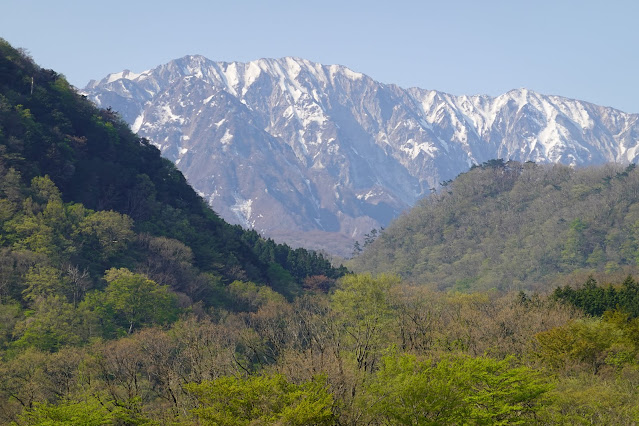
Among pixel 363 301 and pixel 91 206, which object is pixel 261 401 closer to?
pixel 363 301

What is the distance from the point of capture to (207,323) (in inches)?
3182

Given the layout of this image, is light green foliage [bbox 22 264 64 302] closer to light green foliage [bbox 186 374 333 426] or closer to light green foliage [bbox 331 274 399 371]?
light green foliage [bbox 331 274 399 371]

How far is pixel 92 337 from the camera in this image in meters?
73.3

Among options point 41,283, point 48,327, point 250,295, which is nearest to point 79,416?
point 48,327

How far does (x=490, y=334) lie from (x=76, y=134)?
70.5 meters

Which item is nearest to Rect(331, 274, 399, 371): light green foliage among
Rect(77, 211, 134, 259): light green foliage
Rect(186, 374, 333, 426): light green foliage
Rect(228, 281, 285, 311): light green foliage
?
Rect(228, 281, 285, 311): light green foliage

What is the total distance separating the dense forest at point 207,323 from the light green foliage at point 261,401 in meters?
0.10

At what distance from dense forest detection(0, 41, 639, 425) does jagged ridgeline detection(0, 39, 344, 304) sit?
271 mm

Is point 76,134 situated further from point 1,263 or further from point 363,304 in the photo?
point 363,304

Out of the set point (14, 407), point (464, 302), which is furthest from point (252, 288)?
point (14, 407)

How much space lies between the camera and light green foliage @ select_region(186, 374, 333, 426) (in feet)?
116

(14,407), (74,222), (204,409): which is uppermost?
(74,222)

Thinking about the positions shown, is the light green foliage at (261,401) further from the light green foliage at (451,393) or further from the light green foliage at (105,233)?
the light green foliage at (105,233)

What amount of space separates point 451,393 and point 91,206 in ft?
256
